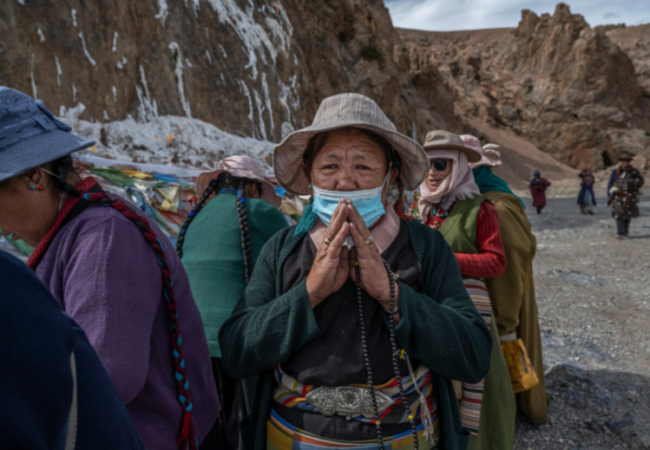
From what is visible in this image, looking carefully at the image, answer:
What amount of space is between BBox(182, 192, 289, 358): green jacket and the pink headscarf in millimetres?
981

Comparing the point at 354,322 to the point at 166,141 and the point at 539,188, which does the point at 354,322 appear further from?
the point at 539,188

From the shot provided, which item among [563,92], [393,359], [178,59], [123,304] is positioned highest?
[563,92]

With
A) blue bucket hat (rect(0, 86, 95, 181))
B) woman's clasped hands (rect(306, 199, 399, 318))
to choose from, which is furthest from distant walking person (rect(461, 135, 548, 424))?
blue bucket hat (rect(0, 86, 95, 181))

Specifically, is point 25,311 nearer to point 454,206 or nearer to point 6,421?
point 6,421

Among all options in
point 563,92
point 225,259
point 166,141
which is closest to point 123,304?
point 225,259

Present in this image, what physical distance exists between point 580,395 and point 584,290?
3.64 meters

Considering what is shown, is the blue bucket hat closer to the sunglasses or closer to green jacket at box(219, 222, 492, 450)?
green jacket at box(219, 222, 492, 450)

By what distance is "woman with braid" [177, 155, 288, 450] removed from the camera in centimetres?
212

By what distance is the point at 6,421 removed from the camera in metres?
0.48

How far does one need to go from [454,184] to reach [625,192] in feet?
31.3

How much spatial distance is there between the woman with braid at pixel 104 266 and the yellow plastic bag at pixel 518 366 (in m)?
1.96

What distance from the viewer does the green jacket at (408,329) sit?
4.19ft

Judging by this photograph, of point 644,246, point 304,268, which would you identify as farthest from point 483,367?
point 644,246

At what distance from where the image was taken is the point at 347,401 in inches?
51.4
